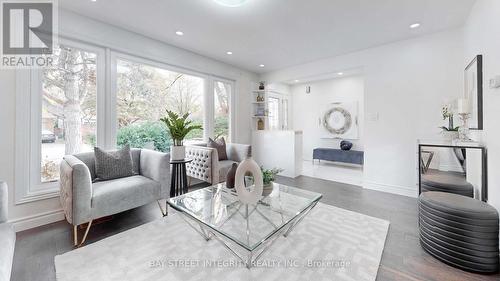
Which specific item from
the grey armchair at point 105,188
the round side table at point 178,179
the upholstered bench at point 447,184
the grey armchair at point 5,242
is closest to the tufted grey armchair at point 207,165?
the round side table at point 178,179

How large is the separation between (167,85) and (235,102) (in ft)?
5.21

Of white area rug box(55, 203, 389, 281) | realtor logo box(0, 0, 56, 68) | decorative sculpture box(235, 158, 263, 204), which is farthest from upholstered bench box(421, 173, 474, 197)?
realtor logo box(0, 0, 56, 68)

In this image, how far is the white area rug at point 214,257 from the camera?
1479 mm

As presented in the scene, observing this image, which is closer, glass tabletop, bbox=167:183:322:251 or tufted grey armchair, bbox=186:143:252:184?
glass tabletop, bbox=167:183:322:251

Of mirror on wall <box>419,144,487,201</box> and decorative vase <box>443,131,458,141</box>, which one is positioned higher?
decorative vase <box>443,131,458,141</box>

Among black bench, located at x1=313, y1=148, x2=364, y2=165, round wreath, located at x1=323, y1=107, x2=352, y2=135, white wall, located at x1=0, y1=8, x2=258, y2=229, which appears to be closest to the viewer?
white wall, located at x1=0, y1=8, x2=258, y2=229

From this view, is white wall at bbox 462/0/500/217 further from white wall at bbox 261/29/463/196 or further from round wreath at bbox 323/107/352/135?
round wreath at bbox 323/107/352/135

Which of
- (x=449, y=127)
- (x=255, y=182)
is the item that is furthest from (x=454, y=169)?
(x=255, y=182)

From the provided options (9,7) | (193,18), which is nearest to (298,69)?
(193,18)

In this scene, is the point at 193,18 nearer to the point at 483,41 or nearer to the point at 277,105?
the point at 483,41

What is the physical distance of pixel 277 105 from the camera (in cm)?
640

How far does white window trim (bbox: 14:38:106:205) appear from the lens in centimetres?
216

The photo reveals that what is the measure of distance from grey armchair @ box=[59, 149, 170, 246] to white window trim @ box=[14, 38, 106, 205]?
396mm

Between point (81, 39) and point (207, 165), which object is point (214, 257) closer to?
point (207, 165)
